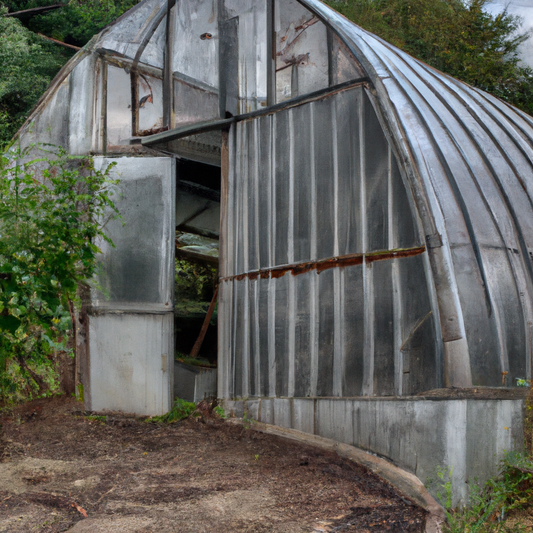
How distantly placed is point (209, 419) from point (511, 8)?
51.7 feet

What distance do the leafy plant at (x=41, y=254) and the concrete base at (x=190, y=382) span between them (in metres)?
1.72

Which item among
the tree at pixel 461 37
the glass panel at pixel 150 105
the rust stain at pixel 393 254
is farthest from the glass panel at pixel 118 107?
the tree at pixel 461 37

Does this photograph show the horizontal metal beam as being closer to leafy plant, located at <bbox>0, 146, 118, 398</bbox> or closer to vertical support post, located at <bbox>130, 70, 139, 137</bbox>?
vertical support post, located at <bbox>130, 70, 139, 137</bbox>

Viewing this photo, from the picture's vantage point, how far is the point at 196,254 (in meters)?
9.99

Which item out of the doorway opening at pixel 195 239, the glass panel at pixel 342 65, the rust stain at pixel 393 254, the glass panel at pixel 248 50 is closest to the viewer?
the rust stain at pixel 393 254

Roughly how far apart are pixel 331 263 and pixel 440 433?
2043mm

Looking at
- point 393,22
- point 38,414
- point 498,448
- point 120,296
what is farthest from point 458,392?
point 393,22

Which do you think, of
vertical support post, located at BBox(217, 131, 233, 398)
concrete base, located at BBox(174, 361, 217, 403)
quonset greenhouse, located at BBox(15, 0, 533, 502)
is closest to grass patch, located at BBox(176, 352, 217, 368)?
concrete base, located at BBox(174, 361, 217, 403)

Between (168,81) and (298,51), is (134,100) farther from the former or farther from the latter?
(298,51)

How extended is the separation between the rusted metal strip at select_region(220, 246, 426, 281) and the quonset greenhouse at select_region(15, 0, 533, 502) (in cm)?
2

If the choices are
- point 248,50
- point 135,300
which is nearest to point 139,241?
point 135,300

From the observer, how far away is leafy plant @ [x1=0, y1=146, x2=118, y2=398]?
572 centimetres

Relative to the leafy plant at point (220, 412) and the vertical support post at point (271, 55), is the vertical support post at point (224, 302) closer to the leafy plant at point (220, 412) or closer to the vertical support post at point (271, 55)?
the leafy plant at point (220, 412)

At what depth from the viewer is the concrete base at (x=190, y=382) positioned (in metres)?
8.12
